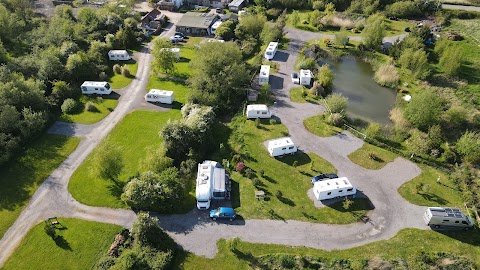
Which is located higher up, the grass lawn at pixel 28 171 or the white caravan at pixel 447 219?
the white caravan at pixel 447 219

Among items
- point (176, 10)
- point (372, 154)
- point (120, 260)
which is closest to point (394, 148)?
point (372, 154)

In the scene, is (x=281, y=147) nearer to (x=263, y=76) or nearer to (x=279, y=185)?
(x=279, y=185)

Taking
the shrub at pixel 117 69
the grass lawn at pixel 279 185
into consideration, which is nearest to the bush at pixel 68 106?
the shrub at pixel 117 69

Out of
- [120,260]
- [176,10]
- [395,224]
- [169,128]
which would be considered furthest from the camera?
[176,10]

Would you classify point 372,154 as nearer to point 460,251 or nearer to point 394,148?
point 394,148

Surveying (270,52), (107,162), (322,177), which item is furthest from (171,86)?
(322,177)

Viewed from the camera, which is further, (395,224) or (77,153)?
(77,153)

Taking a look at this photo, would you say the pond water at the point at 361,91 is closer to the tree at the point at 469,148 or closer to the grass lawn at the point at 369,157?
the grass lawn at the point at 369,157
